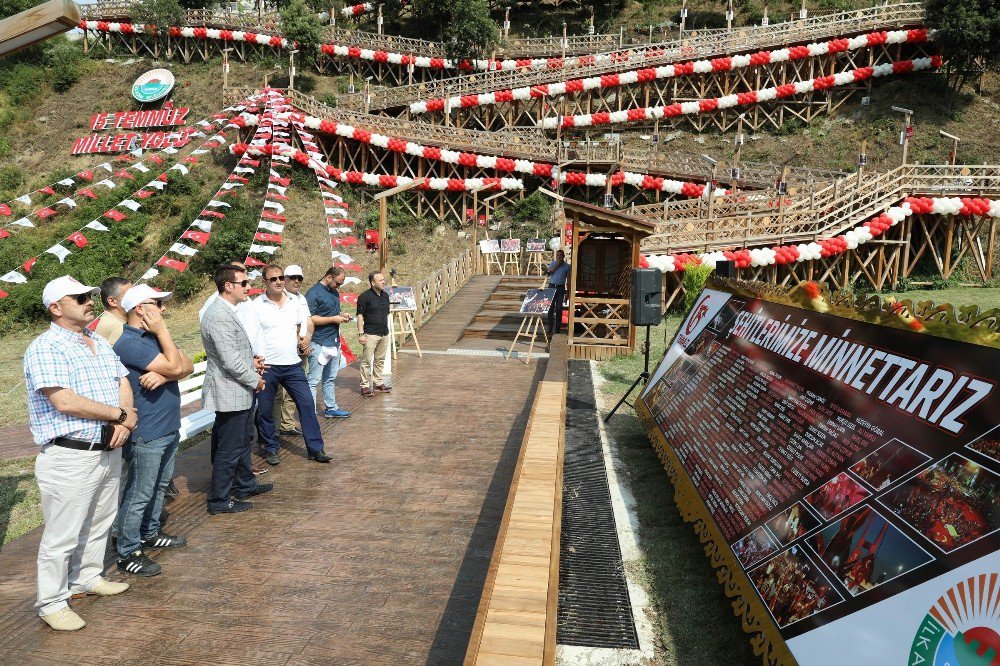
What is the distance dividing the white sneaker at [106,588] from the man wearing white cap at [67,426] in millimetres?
219

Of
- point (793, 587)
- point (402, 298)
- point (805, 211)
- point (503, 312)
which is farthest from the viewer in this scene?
point (805, 211)

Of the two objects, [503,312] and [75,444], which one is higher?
[75,444]

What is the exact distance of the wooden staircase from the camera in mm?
14031

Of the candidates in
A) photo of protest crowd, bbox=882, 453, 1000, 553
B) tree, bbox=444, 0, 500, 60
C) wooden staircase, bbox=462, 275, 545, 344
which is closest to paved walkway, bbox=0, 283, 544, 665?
photo of protest crowd, bbox=882, 453, 1000, 553

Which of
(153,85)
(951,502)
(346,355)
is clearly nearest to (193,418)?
(346,355)

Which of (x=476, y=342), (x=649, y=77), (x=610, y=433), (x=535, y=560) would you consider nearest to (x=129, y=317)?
(x=535, y=560)

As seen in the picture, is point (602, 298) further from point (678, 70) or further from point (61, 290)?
point (678, 70)

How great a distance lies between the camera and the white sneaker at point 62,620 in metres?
3.58

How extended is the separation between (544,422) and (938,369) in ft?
12.7

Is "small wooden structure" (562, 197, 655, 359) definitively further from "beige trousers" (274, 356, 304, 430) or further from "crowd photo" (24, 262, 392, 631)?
"crowd photo" (24, 262, 392, 631)

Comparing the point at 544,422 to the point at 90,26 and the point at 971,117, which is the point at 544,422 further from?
the point at 90,26

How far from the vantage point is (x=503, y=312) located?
15922 mm

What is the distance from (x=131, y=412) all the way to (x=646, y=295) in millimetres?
5827

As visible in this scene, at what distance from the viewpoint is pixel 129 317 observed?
14.1 ft
